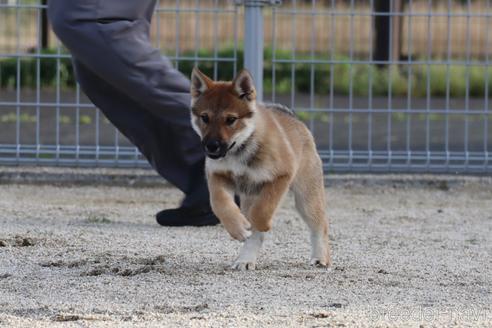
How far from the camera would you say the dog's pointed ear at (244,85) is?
18.2ft

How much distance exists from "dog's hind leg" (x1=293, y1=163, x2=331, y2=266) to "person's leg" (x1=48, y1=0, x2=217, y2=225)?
3.80ft

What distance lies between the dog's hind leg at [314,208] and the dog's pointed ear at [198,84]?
61 centimetres

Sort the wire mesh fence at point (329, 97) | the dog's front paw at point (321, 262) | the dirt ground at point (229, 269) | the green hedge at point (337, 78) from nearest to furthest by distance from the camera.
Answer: the dirt ground at point (229, 269), the dog's front paw at point (321, 262), the wire mesh fence at point (329, 97), the green hedge at point (337, 78)

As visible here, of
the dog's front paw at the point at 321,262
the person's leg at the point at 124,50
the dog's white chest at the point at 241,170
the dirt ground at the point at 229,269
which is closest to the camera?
the dirt ground at the point at 229,269

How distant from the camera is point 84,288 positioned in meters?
5.16

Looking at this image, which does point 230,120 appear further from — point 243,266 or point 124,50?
point 124,50

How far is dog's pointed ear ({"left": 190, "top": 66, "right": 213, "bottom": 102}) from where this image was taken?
5617 mm

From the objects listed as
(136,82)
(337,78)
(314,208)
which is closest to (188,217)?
(136,82)

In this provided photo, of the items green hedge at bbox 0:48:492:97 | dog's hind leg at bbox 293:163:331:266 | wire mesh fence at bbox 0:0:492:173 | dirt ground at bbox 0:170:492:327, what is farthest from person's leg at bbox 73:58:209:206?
green hedge at bbox 0:48:492:97

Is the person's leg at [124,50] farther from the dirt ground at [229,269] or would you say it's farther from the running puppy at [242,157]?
the running puppy at [242,157]

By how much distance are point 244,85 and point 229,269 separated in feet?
2.69

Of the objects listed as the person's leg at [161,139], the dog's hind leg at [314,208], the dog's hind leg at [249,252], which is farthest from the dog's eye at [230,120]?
the person's leg at [161,139]

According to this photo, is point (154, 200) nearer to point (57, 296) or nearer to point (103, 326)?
point (57, 296)

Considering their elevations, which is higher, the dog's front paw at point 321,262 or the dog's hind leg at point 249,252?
the dog's hind leg at point 249,252
